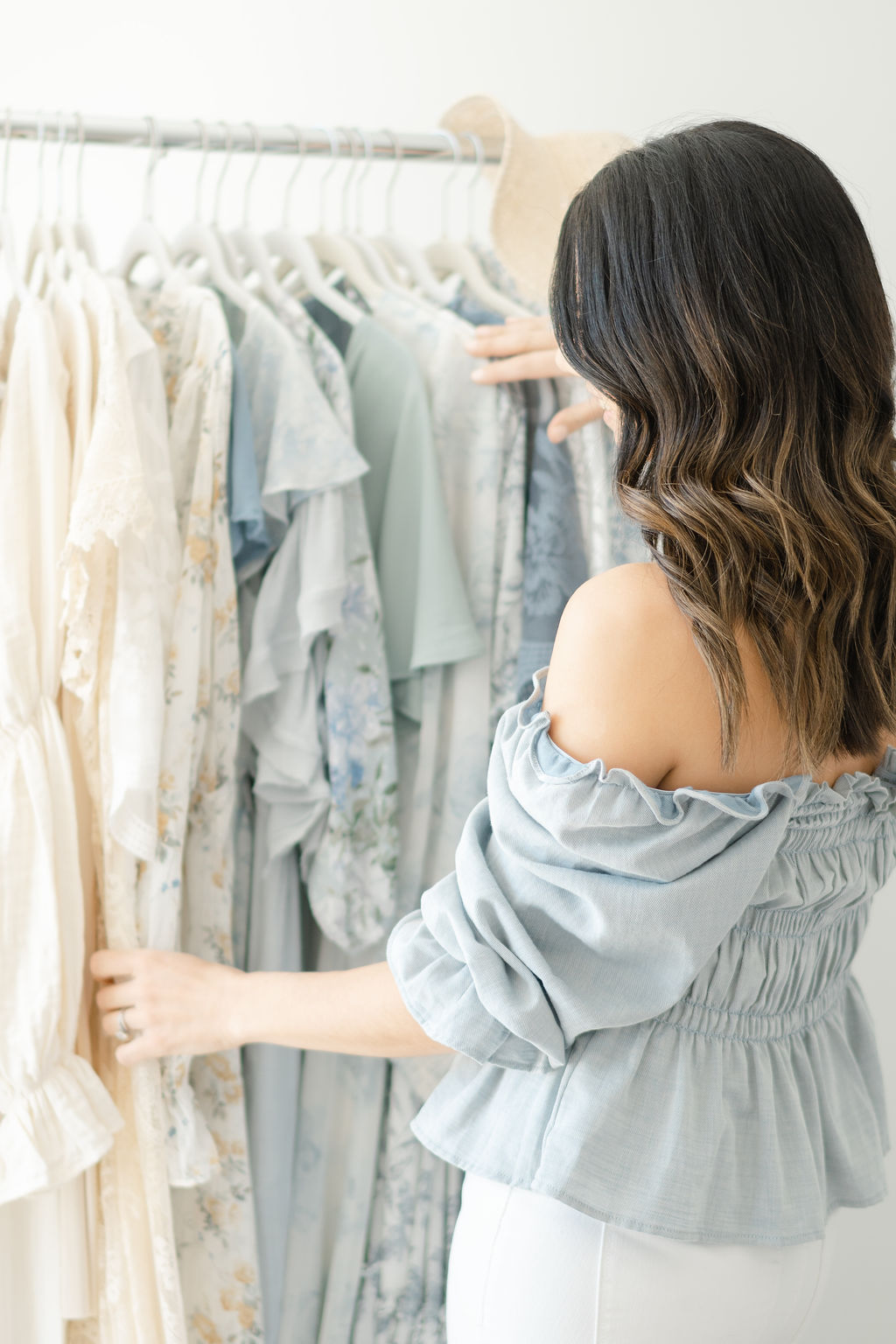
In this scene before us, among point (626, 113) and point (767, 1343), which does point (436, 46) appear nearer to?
point (626, 113)

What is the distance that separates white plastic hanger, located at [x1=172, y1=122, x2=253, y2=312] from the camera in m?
1.10

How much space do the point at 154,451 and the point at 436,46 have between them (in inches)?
37.7

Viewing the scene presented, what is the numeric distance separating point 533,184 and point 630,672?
72cm

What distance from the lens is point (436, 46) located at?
5.23 ft

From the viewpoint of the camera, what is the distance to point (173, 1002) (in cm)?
95

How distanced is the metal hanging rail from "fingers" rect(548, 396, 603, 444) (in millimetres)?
323

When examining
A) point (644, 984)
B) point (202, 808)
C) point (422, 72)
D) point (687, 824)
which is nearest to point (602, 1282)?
point (644, 984)

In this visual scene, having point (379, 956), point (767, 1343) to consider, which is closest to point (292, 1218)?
point (379, 956)

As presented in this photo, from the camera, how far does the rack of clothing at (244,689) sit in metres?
0.93

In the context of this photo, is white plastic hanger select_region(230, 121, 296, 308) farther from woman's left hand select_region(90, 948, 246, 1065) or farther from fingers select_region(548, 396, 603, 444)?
woman's left hand select_region(90, 948, 246, 1065)

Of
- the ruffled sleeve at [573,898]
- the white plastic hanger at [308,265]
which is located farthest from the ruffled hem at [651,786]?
the white plastic hanger at [308,265]

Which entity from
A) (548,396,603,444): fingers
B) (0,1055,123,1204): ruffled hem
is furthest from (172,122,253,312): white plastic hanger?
(0,1055,123,1204): ruffled hem

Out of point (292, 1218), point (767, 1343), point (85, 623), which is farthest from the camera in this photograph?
point (292, 1218)

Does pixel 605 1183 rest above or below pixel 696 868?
below
